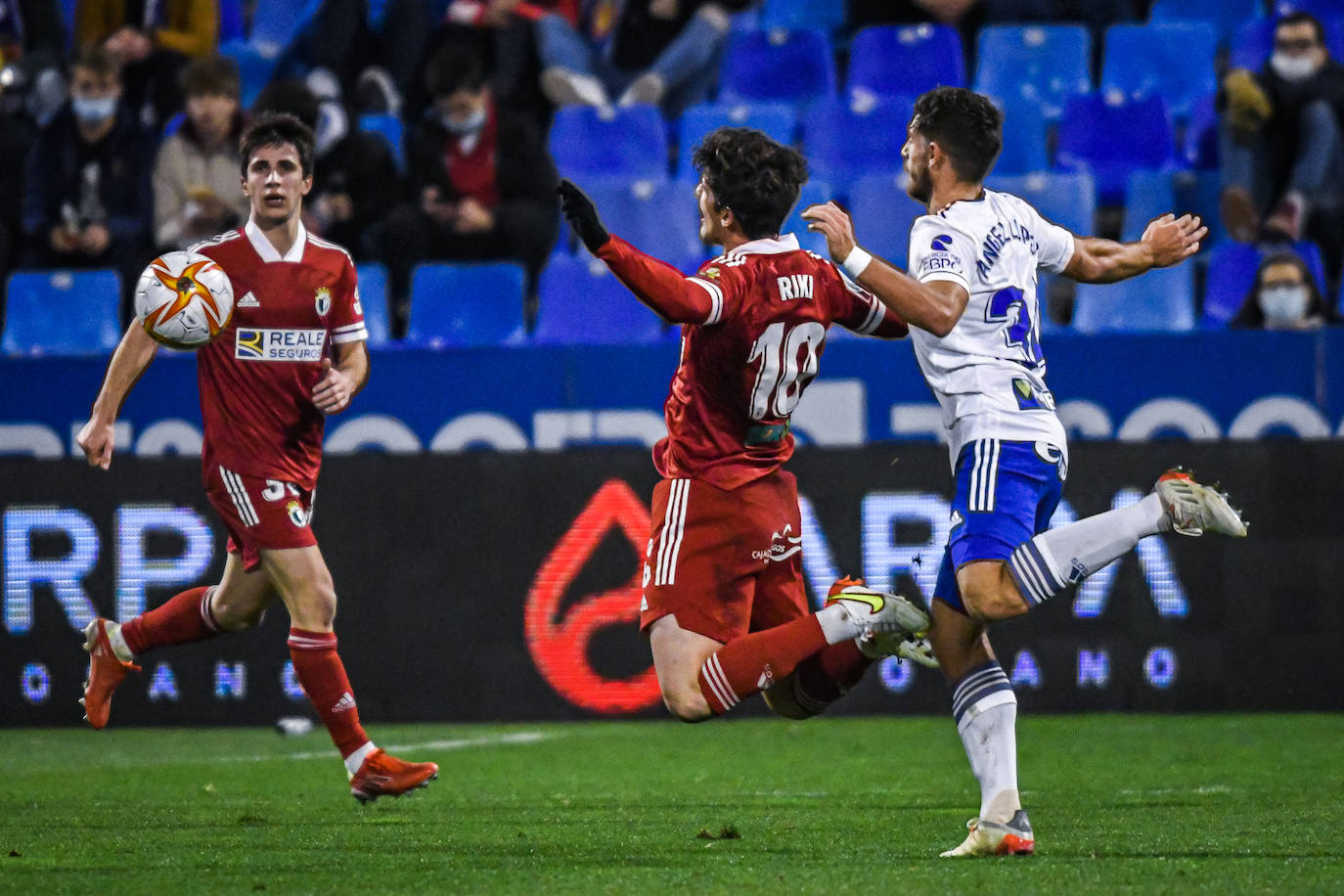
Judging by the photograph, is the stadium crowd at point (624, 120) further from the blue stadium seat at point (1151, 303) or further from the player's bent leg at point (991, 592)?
the player's bent leg at point (991, 592)

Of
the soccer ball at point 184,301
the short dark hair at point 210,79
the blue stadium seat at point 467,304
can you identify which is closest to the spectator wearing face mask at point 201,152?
the short dark hair at point 210,79

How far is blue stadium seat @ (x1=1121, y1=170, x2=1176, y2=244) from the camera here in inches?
415

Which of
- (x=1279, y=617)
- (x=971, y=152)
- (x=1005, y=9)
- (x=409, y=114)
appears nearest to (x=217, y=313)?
(x=971, y=152)

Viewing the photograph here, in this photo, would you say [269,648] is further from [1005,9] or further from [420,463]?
[1005,9]

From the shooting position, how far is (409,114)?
12.6 meters

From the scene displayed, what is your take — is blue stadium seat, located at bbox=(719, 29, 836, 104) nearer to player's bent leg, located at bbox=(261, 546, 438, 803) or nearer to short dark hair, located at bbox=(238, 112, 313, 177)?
short dark hair, located at bbox=(238, 112, 313, 177)

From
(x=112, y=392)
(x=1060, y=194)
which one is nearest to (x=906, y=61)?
(x=1060, y=194)

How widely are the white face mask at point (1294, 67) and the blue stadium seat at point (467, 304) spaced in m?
4.49

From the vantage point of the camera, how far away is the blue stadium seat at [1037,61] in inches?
466

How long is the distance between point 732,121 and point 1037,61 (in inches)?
79.3

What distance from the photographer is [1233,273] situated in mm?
10086

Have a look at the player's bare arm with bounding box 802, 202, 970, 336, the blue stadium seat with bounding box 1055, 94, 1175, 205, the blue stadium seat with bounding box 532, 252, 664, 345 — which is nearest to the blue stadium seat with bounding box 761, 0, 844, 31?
the blue stadium seat with bounding box 1055, 94, 1175, 205

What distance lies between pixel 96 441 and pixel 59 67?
7.54m

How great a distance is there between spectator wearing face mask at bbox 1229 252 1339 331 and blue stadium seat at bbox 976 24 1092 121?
2638mm
